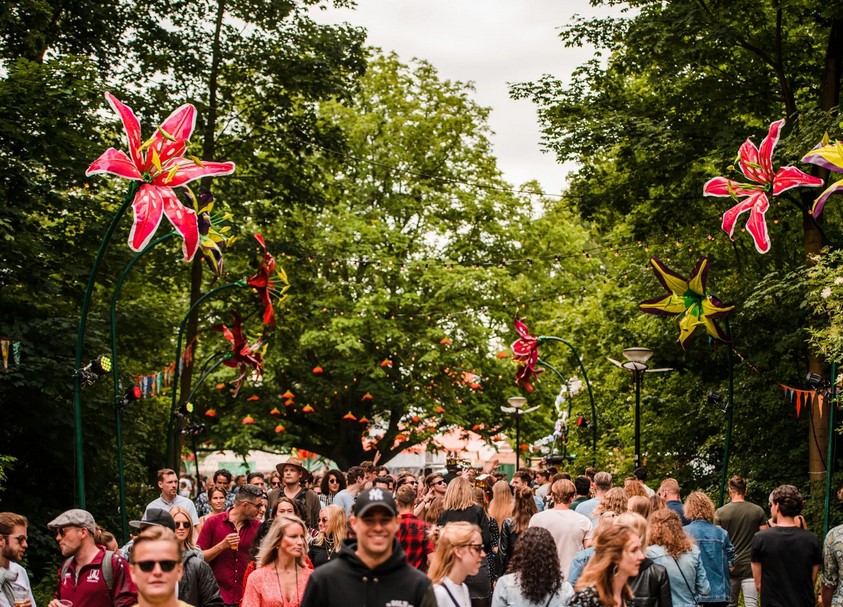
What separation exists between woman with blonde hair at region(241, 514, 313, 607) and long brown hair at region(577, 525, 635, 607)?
6.47 feet

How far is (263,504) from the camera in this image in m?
10.0

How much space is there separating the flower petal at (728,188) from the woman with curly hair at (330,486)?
6609mm

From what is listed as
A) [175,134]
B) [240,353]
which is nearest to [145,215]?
[175,134]

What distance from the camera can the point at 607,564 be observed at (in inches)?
240

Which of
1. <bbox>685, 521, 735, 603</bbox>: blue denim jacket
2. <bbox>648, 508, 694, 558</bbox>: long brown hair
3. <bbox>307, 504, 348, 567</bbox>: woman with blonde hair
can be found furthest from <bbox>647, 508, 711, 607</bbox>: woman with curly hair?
<bbox>307, 504, 348, 567</bbox>: woman with blonde hair

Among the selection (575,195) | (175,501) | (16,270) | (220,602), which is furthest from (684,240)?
(220,602)

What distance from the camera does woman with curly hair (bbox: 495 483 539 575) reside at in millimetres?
11172

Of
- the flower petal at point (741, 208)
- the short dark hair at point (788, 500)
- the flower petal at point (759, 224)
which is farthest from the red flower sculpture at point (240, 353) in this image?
the short dark hair at point (788, 500)

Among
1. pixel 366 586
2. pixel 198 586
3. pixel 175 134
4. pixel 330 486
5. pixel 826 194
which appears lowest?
pixel 198 586

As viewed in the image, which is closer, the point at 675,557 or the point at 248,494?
the point at 675,557

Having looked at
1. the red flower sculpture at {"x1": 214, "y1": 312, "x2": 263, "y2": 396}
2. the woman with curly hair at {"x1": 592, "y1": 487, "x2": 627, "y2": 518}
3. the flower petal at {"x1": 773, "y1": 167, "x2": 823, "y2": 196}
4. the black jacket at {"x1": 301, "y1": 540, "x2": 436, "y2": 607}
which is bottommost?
the black jacket at {"x1": 301, "y1": 540, "x2": 436, "y2": 607}

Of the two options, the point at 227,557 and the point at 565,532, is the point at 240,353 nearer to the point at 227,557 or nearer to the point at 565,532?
the point at 227,557

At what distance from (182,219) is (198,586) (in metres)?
6.65

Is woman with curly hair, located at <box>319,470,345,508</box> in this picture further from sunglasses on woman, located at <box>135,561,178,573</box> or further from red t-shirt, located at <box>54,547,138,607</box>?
sunglasses on woman, located at <box>135,561,178,573</box>
